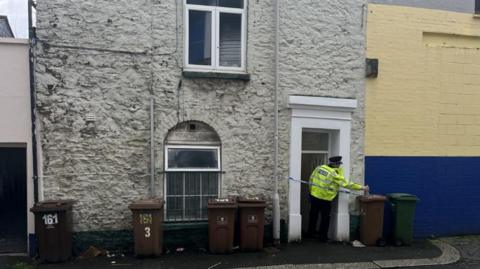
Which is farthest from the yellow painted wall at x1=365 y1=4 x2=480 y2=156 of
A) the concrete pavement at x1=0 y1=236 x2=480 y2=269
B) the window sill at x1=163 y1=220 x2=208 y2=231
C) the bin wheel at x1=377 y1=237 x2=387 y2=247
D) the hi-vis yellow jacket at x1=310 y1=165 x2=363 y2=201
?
the window sill at x1=163 y1=220 x2=208 y2=231

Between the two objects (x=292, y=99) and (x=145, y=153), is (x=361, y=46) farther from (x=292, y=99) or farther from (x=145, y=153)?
(x=145, y=153)

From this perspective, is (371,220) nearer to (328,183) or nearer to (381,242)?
(381,242)

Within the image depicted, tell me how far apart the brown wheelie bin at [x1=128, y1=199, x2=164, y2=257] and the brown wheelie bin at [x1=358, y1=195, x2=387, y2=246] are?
3.88 m

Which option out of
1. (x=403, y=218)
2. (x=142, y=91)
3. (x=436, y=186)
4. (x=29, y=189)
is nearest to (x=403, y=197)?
(x=403, y=218)

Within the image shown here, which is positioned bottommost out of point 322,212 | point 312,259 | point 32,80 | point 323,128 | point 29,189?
point 312,259

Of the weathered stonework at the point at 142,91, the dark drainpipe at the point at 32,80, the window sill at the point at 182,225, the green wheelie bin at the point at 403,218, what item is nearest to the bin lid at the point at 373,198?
the green wheelie bin at the point at 403,218

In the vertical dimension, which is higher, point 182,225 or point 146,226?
point 146,226

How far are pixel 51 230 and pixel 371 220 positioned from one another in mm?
5668

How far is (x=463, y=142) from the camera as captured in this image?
900 cm

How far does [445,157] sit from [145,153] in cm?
616

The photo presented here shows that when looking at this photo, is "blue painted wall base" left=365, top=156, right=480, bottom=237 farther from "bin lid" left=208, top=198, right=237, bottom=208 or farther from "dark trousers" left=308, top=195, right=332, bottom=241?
"bin lid" left=208, top=198, right=237, bottom=208

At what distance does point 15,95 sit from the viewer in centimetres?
709

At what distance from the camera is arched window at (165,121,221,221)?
7.70 m

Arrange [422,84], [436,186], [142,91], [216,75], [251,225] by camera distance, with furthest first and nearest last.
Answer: [436,186] → [422,84] → [216,75] → [142,91] → [251,225]
